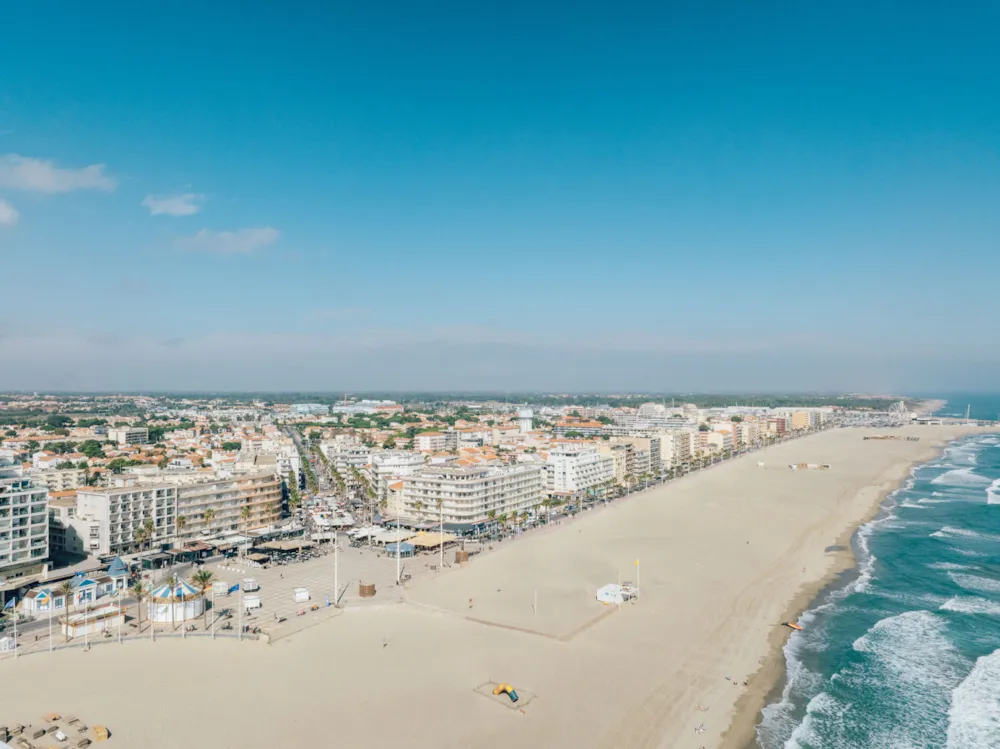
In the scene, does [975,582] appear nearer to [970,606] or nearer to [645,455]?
[970,606]

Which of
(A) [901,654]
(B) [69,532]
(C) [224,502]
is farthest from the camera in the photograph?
(C) [224,502]

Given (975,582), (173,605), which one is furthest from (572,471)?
(173,605)

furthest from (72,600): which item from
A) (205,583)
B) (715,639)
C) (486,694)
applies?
(715,639)

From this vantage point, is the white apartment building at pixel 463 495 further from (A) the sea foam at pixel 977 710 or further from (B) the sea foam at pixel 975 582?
(A) the sea foam at pixel 977 710

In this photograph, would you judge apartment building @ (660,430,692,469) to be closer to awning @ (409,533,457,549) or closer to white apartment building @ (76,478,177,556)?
awning @ (409,533,457,549)

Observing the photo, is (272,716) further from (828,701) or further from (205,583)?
(828,701)

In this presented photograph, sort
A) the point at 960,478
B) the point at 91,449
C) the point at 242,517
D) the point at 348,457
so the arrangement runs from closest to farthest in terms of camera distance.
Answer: the point at 242,517 < the point at 960,478 < the point at 348,457 < the point at 91,449

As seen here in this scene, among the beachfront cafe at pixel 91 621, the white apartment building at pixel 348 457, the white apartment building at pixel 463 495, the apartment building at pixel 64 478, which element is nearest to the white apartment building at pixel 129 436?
the apartment building at pixel 64 478

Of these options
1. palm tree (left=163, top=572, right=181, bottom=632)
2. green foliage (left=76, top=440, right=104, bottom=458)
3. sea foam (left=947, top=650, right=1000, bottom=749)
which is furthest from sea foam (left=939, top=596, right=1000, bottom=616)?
green foliage (left=76, top=440, right=104, bottom=458)
